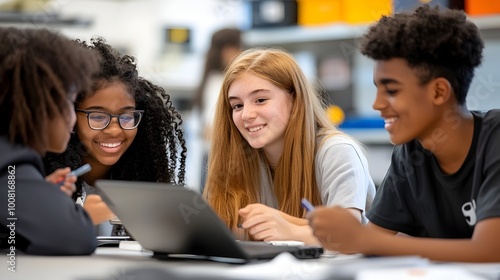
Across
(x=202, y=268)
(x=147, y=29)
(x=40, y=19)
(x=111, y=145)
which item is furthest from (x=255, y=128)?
(x=147, y=29)

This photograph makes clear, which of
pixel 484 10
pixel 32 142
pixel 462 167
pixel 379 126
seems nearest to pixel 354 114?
pixel 379 126

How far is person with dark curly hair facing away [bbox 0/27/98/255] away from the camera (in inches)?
52.6

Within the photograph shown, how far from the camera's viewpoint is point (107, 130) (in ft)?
6.34

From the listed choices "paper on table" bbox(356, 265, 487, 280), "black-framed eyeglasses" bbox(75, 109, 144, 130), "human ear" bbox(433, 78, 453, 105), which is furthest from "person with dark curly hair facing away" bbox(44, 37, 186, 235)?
"paper on table" bbox(356, 265, 487, 280)

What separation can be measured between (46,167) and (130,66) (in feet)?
1.12

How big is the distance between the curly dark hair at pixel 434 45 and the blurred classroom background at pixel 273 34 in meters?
0.56

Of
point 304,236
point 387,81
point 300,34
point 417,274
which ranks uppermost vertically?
point 300,34

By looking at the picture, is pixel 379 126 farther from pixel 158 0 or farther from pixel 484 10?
pixel 158 0

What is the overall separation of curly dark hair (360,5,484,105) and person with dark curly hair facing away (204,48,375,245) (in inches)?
19.1

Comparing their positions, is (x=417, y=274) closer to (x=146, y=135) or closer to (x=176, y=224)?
(x=176, y=224)

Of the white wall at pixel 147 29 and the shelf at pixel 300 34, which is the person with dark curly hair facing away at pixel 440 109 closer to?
the shelf at pixel 300 34

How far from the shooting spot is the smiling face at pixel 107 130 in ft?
6.37

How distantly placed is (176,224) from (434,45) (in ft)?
1.84

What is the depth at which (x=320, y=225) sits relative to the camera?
1214mm
